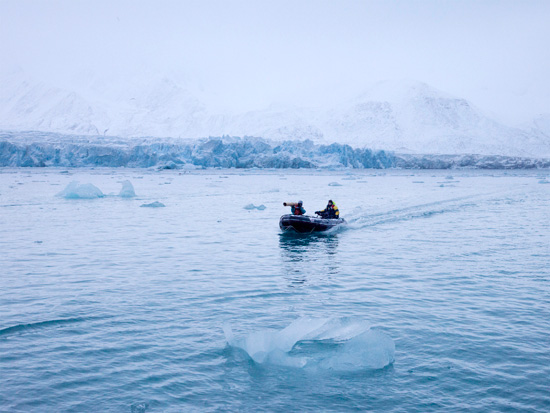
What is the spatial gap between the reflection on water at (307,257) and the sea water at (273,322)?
0.11 m

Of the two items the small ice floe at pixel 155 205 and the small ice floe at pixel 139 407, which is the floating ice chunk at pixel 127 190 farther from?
the small ice floe at pixel 139 407

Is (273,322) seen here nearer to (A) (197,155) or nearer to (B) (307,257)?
(B) (307,257)

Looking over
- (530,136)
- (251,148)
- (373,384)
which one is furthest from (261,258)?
(530,136)

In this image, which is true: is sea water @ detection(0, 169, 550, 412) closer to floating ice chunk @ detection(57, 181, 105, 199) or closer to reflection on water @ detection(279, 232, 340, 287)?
reflection on water @ detection(279, 232, 340, 287)

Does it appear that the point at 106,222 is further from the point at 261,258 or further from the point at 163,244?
the point at 261,258

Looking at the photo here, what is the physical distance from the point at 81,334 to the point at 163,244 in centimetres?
941

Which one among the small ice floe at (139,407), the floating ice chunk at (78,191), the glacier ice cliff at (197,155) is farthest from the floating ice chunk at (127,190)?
the glacier ice cliff at (197,155)

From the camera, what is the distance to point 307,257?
52.7ft

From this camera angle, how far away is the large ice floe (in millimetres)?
7309

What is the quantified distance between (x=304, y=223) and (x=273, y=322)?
11481mm

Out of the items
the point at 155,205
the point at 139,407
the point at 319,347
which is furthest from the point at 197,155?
the point at 139,407

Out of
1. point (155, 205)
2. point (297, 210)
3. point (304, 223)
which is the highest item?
point (297, 210)

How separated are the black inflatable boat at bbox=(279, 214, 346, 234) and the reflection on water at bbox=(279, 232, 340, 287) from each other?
241 millimetres

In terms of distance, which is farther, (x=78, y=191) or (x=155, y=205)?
(x=78, y=191)
